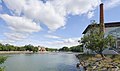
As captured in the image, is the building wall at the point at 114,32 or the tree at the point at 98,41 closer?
the tree at the point at 98,41

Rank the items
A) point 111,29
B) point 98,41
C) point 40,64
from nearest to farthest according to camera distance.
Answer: point 98,41, point 40,64, point 111,29

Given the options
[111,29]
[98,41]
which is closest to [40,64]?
[98,41]

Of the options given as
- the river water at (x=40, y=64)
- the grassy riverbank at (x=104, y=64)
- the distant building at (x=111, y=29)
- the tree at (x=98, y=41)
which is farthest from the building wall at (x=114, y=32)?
the grassy riverbank at (x=104, y=64)

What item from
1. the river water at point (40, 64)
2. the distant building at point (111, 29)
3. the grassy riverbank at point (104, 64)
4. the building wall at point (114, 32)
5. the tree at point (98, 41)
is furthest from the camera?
the building wall at point (114, 32)

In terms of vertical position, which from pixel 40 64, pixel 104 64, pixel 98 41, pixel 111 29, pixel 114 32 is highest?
pixel 111 29

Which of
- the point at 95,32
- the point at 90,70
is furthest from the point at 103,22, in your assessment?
the point at 90,70

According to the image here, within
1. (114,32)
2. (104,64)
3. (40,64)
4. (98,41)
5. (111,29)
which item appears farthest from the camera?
(111,29)

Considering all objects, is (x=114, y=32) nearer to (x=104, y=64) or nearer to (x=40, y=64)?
(x=40, y=64)

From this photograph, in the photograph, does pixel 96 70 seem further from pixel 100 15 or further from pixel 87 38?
pixel 100 15

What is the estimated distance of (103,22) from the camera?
5166cm

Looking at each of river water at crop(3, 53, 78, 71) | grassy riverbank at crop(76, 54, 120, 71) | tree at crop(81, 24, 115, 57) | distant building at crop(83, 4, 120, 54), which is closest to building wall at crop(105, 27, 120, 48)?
distant building at crop(83, 4, 120, 54)

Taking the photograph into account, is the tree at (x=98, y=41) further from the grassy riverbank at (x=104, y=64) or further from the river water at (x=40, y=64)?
the river water at (x=40, y=64)

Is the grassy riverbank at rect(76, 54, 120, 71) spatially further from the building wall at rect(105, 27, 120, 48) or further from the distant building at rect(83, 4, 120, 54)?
the building wall at rect(105, 27, 120, 48)

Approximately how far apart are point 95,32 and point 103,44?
Answer: 4134 millimetres
